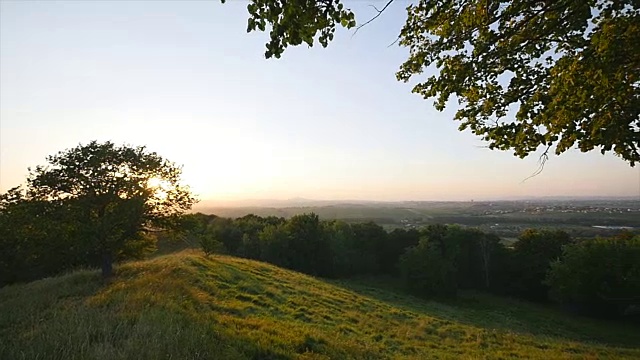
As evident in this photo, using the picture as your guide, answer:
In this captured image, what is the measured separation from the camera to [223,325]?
33.6ft

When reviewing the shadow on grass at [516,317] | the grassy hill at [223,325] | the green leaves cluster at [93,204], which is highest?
the green leaves cluster at [93,204]

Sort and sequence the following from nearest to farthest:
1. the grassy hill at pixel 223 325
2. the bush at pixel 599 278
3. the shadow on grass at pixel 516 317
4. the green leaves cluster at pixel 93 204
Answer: the grassy hill at pixel 223 325
the green leaves cluster at pixel 93 204
the shadow on grass at pixel 516 317
the bush at pixel 599 278

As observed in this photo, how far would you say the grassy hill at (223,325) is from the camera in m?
7.08

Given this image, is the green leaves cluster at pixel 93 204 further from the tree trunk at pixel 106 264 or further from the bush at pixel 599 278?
the bush at pixel 599 278

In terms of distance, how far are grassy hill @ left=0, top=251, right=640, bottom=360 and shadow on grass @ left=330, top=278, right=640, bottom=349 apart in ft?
1.87

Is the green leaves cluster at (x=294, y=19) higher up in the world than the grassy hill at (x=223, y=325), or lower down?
higher up

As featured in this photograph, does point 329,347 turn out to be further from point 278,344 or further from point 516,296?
point 516,296

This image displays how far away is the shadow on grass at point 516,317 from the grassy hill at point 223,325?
0.57m

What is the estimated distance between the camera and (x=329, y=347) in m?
10.5

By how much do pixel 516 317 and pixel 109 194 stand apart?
41.3 meters

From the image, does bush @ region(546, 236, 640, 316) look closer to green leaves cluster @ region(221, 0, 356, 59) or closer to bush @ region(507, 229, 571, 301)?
bush @ region(507, 229, 571, 301)

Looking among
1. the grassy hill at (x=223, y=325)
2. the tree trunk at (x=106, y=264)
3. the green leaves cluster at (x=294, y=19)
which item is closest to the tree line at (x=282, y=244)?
the tree trunk at (x=106, y=264)

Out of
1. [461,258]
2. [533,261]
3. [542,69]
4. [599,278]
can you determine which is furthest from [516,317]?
[542,69]

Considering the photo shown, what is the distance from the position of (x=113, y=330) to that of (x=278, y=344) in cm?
392
